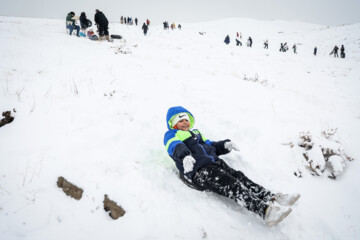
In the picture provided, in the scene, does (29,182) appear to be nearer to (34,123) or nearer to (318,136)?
(34,123)

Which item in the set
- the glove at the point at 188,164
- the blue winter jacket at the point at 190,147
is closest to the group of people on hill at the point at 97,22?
the blue winter jacket at the point at 190,147

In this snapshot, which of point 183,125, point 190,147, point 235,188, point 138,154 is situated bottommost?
point 235,188

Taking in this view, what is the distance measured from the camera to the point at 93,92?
4844 mm

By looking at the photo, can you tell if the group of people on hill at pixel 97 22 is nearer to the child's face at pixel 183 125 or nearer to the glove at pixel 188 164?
the child's face at pixel 183 125

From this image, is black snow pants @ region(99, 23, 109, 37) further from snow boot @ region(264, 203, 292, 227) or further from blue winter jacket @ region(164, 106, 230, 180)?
snow boot @ region(264, 203, 292, 227)

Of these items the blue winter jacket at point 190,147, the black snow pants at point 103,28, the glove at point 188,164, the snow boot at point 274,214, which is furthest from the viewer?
the black snow pants at point 103,28

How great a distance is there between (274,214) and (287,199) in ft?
1.44

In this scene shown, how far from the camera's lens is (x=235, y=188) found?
255cm

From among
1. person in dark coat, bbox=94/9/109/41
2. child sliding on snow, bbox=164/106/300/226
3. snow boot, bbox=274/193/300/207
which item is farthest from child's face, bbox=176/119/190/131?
person in dark coat, bbox=94/9/109/41

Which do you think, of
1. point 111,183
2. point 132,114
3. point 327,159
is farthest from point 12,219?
point 327,159

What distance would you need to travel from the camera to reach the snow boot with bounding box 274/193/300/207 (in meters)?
2.52

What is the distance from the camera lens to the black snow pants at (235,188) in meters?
2.43

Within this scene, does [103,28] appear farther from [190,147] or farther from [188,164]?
[188,164]

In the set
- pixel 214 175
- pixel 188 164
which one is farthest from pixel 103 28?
pixel 214 175
